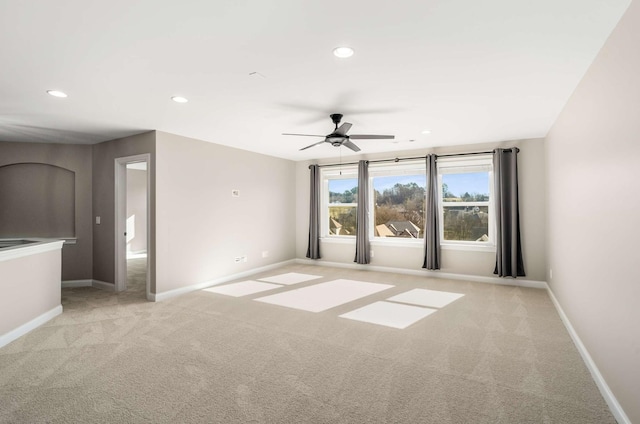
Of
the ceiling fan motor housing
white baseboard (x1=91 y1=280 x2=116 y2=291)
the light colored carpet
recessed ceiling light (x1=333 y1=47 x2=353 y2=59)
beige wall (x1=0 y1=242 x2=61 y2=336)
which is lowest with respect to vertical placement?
the light colored carpet

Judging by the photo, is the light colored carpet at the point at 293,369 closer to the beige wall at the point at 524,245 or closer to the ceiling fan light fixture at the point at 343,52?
the beige wall at the point at 524,245

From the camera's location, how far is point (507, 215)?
548 cm

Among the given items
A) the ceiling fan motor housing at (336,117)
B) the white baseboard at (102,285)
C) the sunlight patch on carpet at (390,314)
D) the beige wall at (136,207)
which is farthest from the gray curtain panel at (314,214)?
the beige wall at (136,207)

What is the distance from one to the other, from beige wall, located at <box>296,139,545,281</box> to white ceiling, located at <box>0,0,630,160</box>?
1.10m

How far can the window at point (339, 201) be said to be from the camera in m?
7.26

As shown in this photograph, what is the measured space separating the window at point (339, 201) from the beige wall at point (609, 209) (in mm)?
4234

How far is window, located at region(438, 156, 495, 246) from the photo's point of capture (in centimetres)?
586

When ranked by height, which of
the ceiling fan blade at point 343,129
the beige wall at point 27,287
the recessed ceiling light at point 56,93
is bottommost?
the beige wall at point 27,287

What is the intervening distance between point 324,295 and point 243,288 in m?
1.37

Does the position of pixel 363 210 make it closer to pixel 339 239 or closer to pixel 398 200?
pixel 398 200

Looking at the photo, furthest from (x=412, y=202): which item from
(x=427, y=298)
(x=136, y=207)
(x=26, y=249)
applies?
(x=136, y=207)

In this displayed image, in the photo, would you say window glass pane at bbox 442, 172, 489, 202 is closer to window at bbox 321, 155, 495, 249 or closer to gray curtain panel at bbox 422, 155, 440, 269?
window at bbox 321, 155, 495, 249

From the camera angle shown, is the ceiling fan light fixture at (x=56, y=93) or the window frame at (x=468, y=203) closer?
the ceiling fan light fixture at (x=56, y=93)

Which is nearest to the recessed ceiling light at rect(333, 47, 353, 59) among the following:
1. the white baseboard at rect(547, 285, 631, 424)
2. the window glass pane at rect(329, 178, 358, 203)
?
the white baseboard at rect(547, 285, 631, 424)
